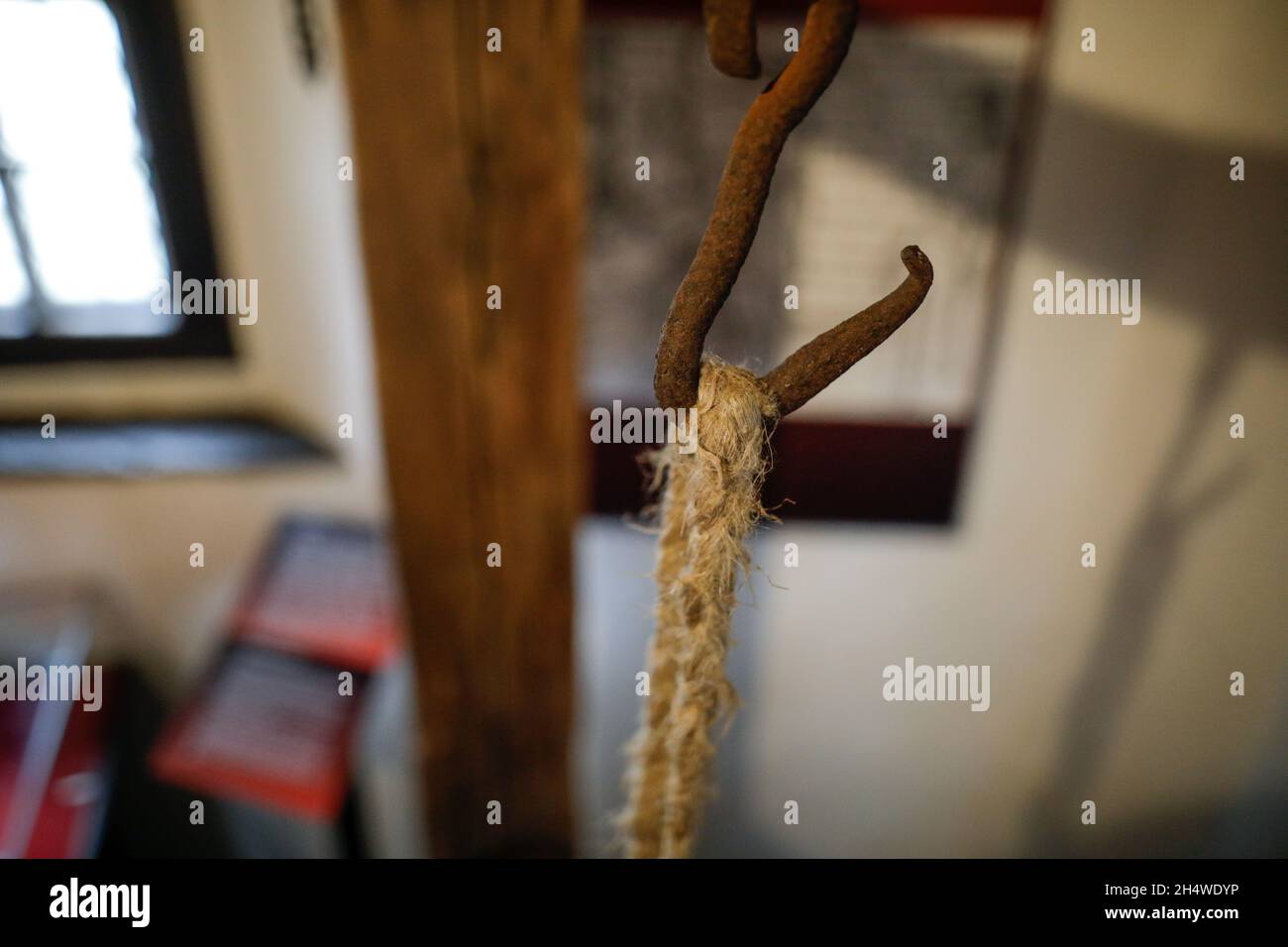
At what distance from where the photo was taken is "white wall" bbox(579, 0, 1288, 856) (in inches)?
38.4

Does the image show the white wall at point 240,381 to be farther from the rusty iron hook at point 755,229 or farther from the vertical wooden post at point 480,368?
the rusty iron hook at point 755,229

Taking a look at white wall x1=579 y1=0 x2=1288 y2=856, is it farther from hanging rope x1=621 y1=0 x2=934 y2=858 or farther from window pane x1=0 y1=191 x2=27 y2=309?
window pane x1=0 y1=191 x2=27 y2=309

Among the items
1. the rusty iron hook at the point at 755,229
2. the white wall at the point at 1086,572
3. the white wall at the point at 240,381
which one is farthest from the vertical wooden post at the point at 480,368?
the white wall at the point at 240,381

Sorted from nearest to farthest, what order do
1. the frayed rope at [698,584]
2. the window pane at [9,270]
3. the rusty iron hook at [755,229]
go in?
1. the rusty iron hook at [755,229]
2. the frayed rope at [698,584]
3. the window pane at [9,270]

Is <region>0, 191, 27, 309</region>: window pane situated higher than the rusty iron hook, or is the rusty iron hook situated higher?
<region>0, 191, 27, 309</region>: window pane

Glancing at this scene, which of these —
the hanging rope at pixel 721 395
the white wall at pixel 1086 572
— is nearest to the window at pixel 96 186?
the white wall at pixel 1086 572

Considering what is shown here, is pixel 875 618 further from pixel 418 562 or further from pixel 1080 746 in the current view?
pixel 418 562

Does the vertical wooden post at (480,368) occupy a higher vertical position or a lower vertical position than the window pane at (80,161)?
lower

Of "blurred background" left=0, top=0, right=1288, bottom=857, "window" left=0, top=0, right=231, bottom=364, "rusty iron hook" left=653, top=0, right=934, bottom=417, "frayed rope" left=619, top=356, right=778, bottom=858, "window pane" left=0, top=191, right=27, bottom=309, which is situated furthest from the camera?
"window pane" left=0, top=191, right=27, bottom=309

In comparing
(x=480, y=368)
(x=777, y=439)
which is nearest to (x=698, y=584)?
(x=480, y=368)

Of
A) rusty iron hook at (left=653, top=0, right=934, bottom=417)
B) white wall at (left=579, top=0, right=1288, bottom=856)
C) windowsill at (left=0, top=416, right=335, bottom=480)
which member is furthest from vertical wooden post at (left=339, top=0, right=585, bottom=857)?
windowsill at (left=0, top=416, right=335, bottom=480)

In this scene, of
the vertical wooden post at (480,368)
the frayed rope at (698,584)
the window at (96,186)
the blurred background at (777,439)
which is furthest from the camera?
the window at (96,186)

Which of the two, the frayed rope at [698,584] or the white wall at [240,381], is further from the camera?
the white wall at [240,381]

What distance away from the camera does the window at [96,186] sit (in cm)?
111
